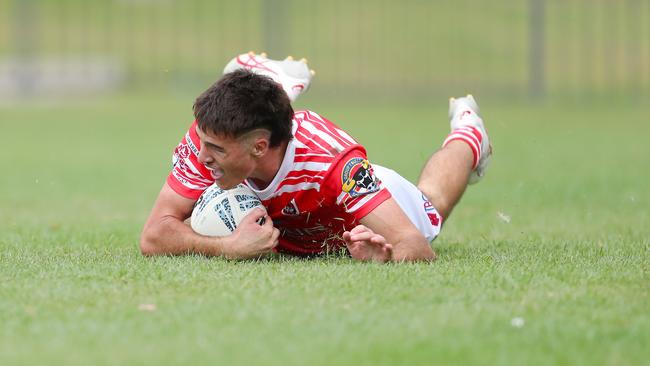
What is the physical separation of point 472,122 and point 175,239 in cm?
228

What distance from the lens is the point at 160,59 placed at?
3008cm

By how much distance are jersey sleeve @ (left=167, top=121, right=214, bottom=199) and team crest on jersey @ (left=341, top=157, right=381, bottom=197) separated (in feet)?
2.38

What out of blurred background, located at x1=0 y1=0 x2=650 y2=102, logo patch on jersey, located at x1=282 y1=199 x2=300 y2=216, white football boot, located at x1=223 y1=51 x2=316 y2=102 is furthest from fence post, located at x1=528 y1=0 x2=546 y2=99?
logo patch on jersey, located at x1=282 y1=199 x2=300 y2=216

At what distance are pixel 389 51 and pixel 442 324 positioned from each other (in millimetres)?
23624

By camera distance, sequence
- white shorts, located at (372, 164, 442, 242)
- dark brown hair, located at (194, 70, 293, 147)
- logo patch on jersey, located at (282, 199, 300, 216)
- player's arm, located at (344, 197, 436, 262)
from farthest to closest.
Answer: white shorts, located at (372, 164, 442, 242) → logo patch on jersey, located at (282, 199, 300, 216) → player's arm, located at (344, 197, 436, 262) → dark brown hair, located at (194, 70, 293, 147)

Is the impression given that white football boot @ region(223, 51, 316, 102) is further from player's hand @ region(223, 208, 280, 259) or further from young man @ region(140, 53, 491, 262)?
player's hand @ region(223, 208, 280, 259)

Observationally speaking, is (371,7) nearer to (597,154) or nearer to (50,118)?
(50,118)

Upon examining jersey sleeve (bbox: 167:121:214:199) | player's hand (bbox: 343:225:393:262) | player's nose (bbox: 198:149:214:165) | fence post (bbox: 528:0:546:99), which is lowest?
fence post (bbox: 528:0:546:99)

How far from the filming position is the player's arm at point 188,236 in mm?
5852

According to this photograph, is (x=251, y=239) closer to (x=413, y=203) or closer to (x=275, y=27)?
(x=413, y=203)

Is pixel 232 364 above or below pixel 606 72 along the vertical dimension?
above

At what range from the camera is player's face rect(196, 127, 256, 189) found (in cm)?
565

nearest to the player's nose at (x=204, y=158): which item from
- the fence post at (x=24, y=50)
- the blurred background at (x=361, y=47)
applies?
the blurred background at (x=361, y=47)

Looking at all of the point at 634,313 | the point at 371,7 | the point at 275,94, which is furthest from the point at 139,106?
the point at 634,313
